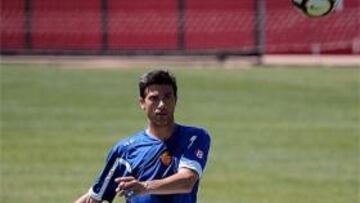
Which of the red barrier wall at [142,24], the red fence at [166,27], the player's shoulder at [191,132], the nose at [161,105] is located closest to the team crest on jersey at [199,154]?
the player's shoulder at [191,132]

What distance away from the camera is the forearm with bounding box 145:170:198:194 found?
6445 mm

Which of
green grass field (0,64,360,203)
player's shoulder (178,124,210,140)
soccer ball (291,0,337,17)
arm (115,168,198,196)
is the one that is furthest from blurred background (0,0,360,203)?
arm (115,168,198,196)

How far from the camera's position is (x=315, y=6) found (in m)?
7.48

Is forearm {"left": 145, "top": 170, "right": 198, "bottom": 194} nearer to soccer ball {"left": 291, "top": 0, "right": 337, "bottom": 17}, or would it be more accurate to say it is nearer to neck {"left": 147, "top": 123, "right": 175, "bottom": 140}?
neck {"left": 147, "top": 123, "right": 175, "bottom": 140}

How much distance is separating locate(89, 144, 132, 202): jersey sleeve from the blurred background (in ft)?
10.2

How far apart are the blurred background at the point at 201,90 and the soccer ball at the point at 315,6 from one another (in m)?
1.71

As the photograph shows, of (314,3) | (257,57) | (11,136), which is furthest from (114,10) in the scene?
(314,3)

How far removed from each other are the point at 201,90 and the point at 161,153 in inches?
719

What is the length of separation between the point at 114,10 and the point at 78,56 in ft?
6.94

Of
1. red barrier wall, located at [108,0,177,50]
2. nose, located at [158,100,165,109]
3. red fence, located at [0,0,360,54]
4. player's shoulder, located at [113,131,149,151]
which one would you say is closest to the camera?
nose, located at [158,100,165,109]

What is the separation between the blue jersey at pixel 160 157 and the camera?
670cm

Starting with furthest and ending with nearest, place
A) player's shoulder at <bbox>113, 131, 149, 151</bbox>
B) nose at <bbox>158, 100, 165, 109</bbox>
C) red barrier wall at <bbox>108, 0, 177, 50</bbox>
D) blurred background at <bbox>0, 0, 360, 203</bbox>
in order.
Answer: red barrier wall at <bbox>108, 0, 177, 50</bbox>, blurred background at <bbox>0, 0, 360, 203</bbox>, player's shoulder at <bbox>113, 131, 149, 151</bbox>, nose at <bbox>158, 100, 165, 109</bbox>

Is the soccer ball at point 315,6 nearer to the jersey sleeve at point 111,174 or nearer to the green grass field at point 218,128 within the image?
the jersey sleeve at point 111,174

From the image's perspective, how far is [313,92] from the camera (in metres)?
24.8
